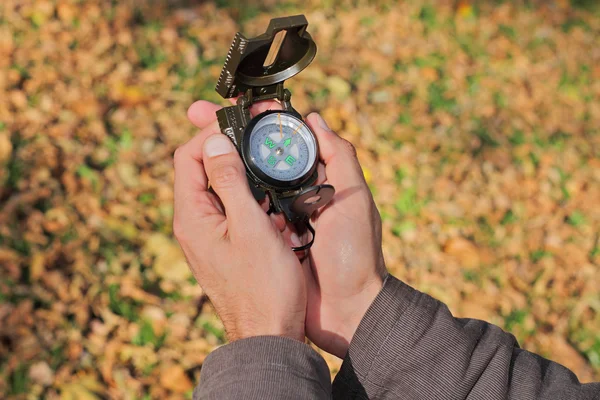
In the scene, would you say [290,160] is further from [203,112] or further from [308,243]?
[203,112]

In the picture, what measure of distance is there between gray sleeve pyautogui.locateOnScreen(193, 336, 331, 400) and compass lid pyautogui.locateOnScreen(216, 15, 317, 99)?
996mm

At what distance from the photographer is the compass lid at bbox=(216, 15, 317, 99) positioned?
210 centimetres

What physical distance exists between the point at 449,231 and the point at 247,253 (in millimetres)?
2196

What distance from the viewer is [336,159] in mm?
2277

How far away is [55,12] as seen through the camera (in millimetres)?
4426

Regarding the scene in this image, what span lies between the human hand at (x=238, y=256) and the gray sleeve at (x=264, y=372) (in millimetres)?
204

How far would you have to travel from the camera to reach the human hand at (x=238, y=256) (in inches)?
73.3

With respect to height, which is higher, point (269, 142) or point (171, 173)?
point (269, 142)

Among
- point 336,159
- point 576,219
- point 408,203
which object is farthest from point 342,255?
point 576,219

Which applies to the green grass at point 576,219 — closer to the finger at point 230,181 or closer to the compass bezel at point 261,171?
the compass bezel at point 261,171

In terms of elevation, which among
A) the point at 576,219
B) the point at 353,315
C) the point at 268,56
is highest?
the point at 268,56

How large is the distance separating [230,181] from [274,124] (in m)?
0.42

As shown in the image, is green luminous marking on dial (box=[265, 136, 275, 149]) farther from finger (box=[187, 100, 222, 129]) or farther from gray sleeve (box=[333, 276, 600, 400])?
gray sleeve (box=[333, 276, 600, 400])

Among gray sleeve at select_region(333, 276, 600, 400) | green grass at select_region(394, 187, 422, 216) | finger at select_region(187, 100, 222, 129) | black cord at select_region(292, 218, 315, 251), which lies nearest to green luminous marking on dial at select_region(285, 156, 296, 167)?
black cord at select_region(292, 218, 315, 251)
